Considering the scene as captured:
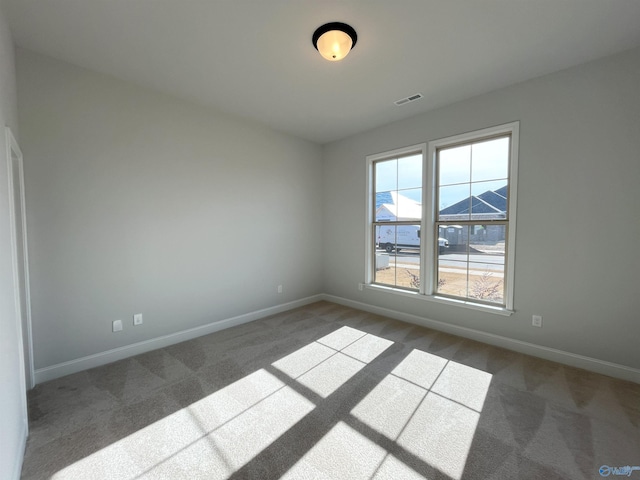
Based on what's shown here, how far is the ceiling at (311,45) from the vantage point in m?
1.89

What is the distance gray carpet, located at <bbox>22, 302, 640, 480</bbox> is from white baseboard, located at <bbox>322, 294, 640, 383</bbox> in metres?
0.10

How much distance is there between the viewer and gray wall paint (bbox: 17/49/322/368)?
7.87 ft

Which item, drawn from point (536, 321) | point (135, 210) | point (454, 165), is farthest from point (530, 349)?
point (135, 210)

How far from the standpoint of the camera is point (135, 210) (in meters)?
2.87

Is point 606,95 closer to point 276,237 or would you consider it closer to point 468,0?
point 468,0

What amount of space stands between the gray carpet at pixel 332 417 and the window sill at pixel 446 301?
0.43m

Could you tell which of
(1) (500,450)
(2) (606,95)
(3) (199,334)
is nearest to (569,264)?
(2) (606,95)

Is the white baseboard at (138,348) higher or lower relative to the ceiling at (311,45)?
lower

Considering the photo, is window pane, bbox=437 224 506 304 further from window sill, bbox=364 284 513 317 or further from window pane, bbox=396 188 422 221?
window pane, bbox=396 188 422 221

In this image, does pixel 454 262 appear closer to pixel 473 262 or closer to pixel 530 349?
pixel 473 262

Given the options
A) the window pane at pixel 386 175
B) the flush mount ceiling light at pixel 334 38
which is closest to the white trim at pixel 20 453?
the flush mount ceiling light at pixel 334 38

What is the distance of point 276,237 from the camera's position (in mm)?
4270

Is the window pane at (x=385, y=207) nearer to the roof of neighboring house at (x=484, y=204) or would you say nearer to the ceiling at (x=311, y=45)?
the roof of neighboring house at (x=484, y=204)

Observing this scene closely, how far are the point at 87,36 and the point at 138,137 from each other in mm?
907
